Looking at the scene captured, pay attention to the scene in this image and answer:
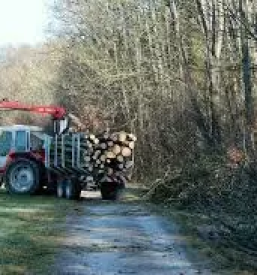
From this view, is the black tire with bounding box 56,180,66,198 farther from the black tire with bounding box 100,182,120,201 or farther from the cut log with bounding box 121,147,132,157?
the cut log with bounding box 121,147,132,157

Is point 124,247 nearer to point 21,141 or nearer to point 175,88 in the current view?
point 21,141

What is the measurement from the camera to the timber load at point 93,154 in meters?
21.9

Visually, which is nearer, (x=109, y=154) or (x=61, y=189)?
(x=109, y=154)

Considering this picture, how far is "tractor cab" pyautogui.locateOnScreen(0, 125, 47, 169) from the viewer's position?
2406cm

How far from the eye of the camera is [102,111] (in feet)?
126

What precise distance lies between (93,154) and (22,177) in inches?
117

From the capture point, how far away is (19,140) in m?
24.2

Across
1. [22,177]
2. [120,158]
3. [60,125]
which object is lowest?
[22,177]

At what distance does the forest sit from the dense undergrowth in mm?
33

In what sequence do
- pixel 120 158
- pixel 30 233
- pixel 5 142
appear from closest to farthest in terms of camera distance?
pixel 30 233 → pixel 120 158 → pixel 5 142

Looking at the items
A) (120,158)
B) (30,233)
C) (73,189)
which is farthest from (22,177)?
(30,233)

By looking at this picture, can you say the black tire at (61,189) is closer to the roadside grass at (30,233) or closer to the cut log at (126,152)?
the roadside grass at (30,233)

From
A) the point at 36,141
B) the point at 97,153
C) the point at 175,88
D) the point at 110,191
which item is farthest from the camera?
the point at 175,88

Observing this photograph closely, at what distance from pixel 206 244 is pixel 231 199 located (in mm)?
1596
